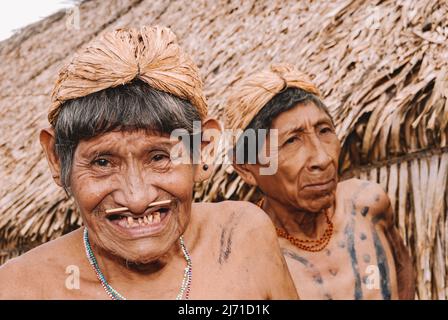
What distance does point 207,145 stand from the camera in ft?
7.75

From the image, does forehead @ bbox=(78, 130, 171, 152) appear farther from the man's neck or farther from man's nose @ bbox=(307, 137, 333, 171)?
the man's neck

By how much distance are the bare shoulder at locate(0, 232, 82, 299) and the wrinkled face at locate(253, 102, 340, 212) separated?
1100 millimetres

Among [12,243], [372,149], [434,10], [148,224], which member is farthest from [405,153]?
[12,243]

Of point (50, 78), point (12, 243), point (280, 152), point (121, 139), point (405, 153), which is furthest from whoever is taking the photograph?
point (50, 78)

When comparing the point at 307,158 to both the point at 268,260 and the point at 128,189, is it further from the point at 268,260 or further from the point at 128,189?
the point at 128,189

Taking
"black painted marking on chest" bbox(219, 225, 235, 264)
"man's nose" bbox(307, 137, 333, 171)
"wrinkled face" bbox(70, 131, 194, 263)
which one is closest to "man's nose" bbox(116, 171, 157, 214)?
"wrinkled face" bbox(70, 131, 194, 263)

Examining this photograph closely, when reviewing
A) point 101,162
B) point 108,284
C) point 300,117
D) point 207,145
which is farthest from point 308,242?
point 101,162

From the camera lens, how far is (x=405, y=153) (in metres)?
3.82

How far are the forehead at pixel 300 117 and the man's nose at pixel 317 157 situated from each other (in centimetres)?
7

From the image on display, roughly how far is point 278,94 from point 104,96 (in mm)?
1152

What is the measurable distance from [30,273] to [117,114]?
48cm

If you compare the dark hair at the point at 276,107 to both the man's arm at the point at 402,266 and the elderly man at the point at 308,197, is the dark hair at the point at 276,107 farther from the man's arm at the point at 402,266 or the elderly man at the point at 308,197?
the man's arm at the point at 402,266

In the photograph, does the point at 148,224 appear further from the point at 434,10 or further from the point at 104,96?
the point at 434,10

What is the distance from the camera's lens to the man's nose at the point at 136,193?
6.75ft
